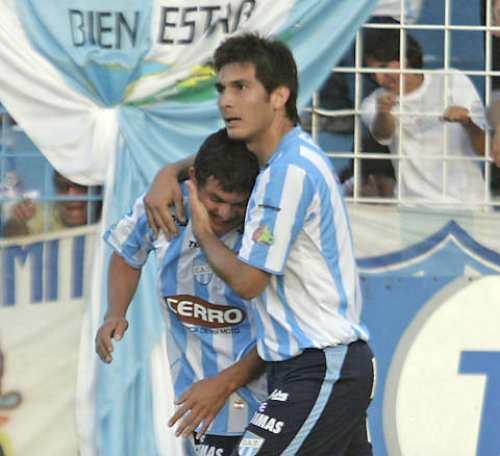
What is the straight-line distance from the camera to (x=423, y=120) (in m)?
6.81

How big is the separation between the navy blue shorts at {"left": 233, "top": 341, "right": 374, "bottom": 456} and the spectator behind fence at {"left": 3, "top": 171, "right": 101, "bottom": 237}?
2.30m

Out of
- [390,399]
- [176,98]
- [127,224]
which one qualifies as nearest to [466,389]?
[390,399]

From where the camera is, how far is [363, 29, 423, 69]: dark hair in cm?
675

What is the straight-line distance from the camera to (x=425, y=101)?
6.79 m

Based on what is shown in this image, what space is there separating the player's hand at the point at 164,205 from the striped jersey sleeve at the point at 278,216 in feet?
1.71

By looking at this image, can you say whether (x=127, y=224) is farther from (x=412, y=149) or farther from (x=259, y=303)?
(x=412, y=149)

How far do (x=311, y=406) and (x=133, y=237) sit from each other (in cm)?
99

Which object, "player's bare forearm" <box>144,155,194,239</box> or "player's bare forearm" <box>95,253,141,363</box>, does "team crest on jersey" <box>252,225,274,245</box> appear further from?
"player's bare forearm" <box>95,253,141,363</box>

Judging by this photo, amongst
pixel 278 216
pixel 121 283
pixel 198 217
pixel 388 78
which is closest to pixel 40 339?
pixel 121 283

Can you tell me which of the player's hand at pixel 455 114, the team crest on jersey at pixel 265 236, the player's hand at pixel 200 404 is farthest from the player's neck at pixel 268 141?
the player's hand at pixel 455 114

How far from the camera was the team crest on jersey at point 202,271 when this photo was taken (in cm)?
488

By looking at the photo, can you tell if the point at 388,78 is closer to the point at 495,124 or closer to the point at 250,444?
the point at 495,124

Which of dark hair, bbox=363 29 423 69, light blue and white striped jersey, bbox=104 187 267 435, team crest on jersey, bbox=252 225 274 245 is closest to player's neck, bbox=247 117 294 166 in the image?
team crest on jersey, bbox=252 225 274 245

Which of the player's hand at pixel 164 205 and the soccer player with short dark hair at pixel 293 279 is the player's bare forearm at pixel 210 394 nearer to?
the soccer player with short dark hair at pixel 293 279
